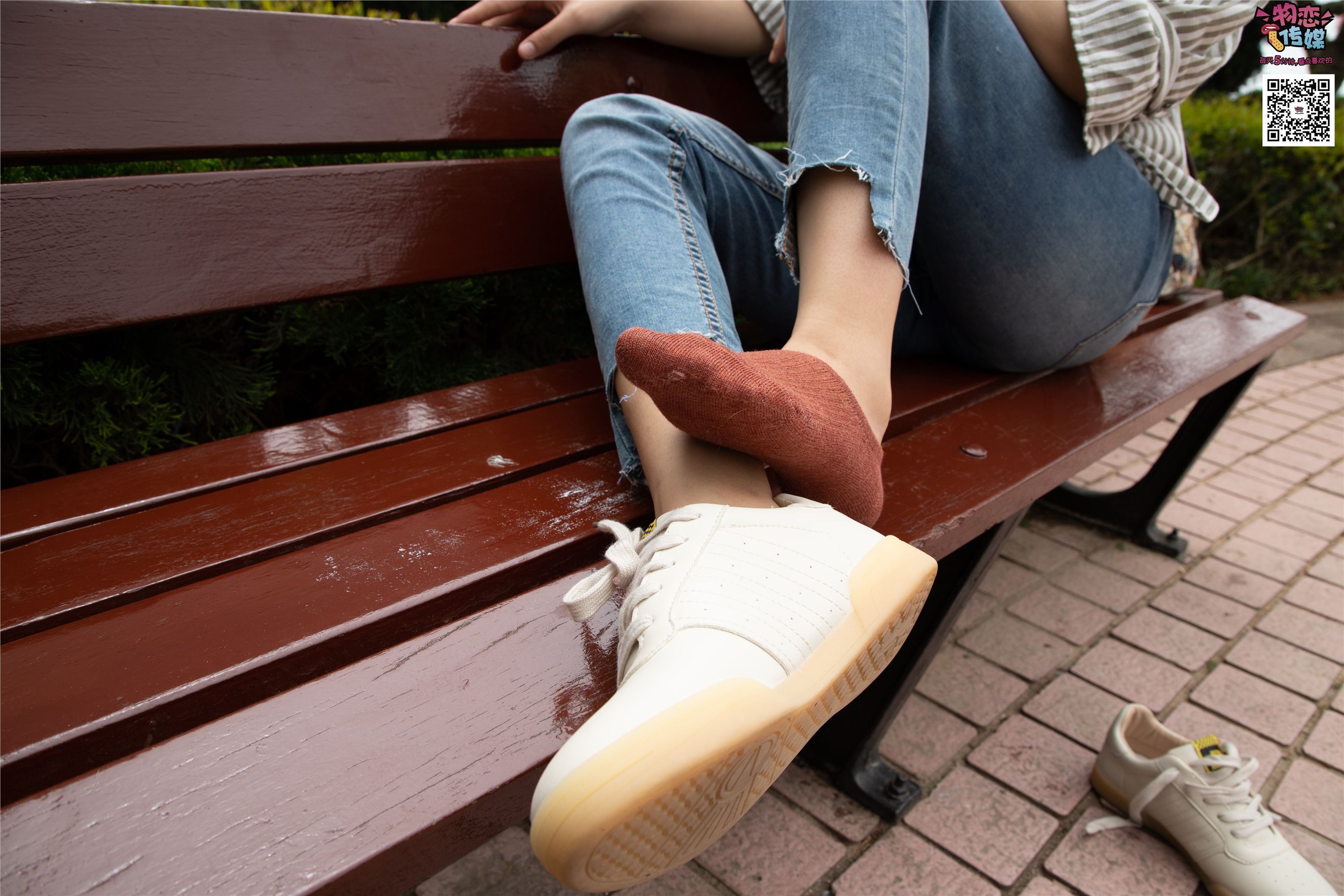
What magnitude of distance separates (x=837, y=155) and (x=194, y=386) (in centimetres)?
122

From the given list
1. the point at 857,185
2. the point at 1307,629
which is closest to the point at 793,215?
the point at 857,185

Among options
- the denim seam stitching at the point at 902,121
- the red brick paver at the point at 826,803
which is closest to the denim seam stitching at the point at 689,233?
the denim seam stitching at the point at 902,121

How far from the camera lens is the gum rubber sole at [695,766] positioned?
1.93ft

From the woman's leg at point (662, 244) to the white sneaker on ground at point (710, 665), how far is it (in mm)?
71

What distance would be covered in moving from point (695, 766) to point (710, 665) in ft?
0.30

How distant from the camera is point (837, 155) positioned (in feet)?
3.33

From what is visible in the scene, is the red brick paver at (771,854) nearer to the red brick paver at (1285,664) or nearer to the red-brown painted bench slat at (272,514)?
the red-brown painted bench slat at (272,514)

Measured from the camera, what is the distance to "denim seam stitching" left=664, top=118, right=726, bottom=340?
1.01 meters

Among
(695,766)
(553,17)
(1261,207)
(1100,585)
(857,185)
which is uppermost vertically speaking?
(553,17)

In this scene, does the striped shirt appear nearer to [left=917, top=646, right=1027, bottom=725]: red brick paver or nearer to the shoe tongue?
the shoe tongue

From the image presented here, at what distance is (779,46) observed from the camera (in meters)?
1.61

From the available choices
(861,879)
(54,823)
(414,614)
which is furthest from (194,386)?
(861,879)

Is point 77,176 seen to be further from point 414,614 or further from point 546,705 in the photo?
point 546,705

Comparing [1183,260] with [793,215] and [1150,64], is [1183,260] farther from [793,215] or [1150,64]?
[793,215]
